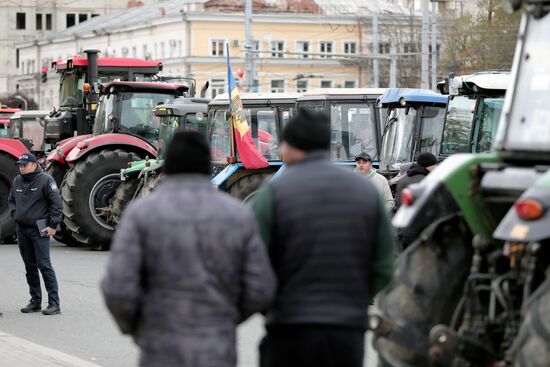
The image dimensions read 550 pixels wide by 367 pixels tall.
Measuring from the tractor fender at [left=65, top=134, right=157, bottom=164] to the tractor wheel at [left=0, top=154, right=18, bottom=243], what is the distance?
1.73 meters

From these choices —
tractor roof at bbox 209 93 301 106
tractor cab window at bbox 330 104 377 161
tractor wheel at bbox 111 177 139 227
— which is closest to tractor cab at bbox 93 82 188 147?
tractor wheel at bbox 111 177 139 227

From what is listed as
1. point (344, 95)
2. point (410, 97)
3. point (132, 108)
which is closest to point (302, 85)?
point (132, 108)

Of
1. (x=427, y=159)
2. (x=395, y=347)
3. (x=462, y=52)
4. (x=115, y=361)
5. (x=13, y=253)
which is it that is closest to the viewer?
(x=395, y=347)

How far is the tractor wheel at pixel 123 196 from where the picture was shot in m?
24.6

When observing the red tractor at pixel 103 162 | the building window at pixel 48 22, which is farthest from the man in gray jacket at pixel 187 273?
the building window at pixel 48 22

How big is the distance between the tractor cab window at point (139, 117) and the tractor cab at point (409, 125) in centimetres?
600

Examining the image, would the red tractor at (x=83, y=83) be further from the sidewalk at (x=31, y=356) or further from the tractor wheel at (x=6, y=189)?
the sidewalk at (x=31, y=356)

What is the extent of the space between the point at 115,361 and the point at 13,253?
12.5m

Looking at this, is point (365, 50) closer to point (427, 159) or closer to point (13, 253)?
point (13, 253)

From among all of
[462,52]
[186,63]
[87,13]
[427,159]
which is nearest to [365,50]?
[186,63]

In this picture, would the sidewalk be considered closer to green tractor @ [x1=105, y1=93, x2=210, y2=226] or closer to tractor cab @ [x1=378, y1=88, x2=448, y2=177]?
tractor cab @ [x1=378, y1=88, x2=448, y2=177]

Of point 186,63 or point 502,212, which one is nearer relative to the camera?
point 502,212

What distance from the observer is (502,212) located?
326 inches

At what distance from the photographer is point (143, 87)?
26.6 m
